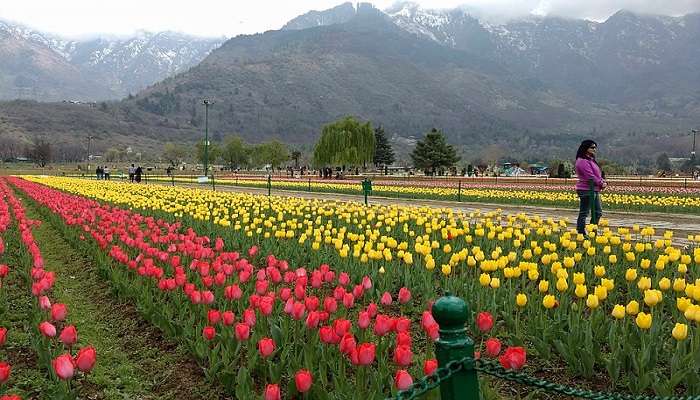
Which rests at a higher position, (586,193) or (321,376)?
(586,193)

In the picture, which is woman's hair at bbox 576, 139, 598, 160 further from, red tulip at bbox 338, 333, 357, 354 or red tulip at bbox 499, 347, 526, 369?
red tulip at bbox 338, 333, 357, 354

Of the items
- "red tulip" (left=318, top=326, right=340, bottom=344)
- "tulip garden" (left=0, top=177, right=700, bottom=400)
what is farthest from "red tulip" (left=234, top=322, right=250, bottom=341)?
"red tulip" (left=318, top=326, right=340, bottom=344)

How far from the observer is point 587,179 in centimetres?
1098

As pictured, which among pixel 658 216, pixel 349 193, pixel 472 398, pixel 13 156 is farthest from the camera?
pixel 13 156

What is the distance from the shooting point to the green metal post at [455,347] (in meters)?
2.46

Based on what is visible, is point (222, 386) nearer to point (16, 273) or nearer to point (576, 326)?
point (576, 326)

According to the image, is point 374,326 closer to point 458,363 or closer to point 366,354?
point 366,354

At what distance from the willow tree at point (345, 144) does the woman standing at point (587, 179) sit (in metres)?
50.5

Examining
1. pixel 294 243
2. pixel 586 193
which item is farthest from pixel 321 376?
pixel 586 193

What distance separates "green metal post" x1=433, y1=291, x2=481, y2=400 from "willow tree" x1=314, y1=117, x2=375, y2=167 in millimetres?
58908

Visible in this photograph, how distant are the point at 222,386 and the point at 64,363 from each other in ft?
4.47

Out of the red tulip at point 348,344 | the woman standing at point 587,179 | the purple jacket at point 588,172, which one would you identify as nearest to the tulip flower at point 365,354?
the red tulip at point 348,344

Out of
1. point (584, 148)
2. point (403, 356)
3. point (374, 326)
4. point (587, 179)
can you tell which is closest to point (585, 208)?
point (587, 179)

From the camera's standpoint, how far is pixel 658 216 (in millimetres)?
17625
